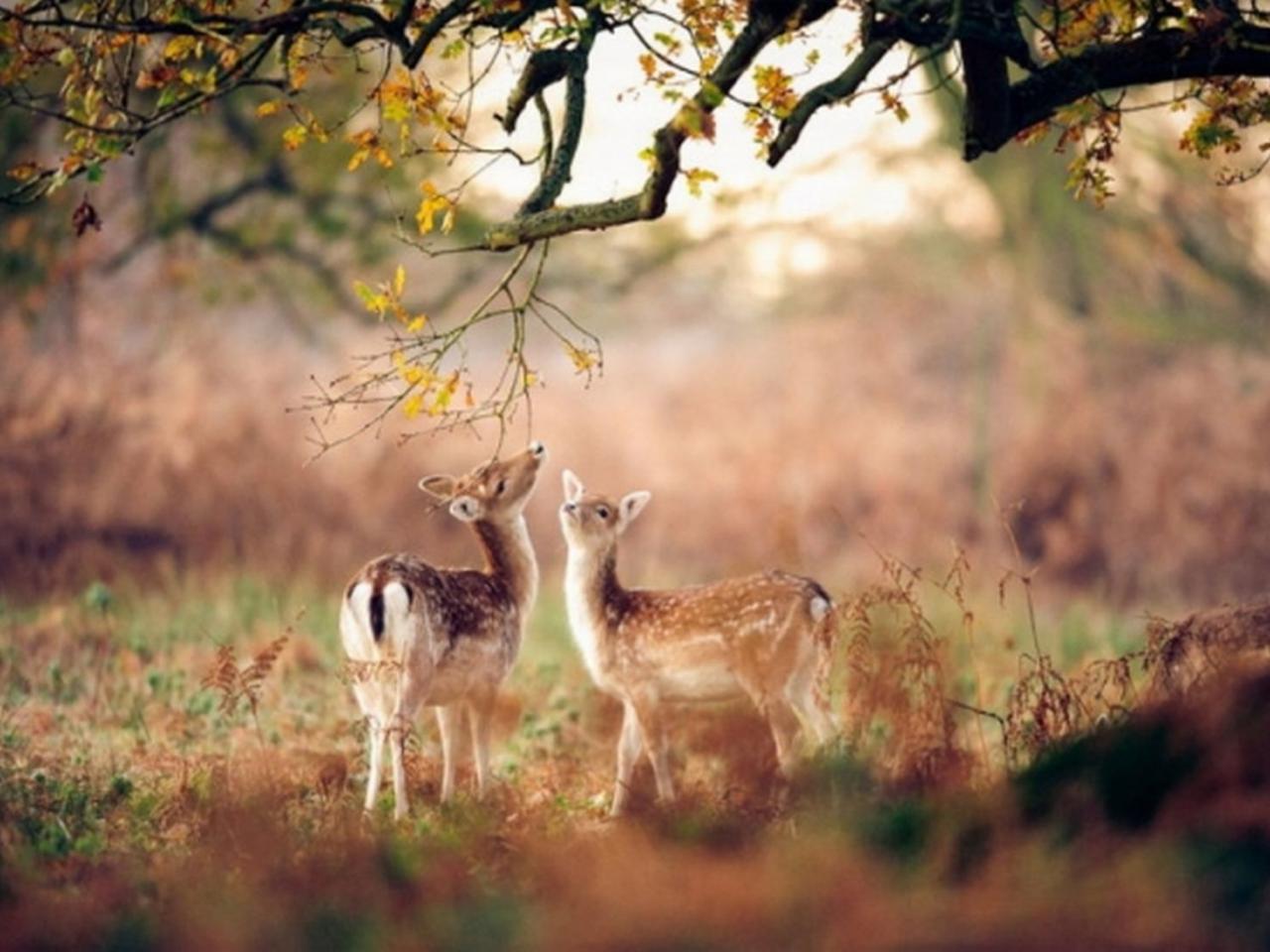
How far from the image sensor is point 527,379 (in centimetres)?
816

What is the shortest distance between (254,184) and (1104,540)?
8696mm

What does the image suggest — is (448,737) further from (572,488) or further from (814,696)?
(814,696)

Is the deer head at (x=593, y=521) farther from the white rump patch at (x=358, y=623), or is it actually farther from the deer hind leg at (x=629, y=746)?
the white rump patch at (x=358, y=623)

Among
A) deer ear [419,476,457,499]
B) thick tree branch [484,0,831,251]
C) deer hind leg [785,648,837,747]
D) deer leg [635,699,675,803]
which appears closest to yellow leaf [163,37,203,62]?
thick tree branch [484,0,831,251]

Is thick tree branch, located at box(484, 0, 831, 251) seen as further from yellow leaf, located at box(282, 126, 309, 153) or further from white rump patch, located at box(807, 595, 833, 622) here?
white rump patch, located at box(807, 595, 833, 622)

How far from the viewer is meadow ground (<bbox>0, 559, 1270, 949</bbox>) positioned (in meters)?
5.25

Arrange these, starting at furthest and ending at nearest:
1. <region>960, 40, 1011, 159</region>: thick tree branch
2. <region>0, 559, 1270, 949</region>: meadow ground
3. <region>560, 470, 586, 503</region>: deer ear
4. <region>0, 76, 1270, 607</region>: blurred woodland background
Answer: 1. <region>0, 76, 1270, 607</region>: blurred woodland background
2. <region>560, 470, 586, 503</region>: deer ear
3. <region>960, 40, 1011, 159</region>: thick tree branch
4. <region>0, 559, 1270, 949</region>: meadow ground

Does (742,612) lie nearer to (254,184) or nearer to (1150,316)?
(254,184)

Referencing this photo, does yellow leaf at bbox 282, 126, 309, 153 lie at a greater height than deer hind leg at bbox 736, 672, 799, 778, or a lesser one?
greater

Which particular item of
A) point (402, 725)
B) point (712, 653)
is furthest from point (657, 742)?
point (402, 725)

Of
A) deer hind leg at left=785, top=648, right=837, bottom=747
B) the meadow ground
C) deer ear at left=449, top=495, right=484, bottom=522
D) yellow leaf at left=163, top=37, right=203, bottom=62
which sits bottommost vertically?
the meadow ground

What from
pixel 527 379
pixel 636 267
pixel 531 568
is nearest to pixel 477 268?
pixel 636 267

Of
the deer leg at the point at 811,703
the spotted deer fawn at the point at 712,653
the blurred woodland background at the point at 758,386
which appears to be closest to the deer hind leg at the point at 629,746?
the spotted deer fawn at the point at 712,653

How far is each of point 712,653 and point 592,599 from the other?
79cm
